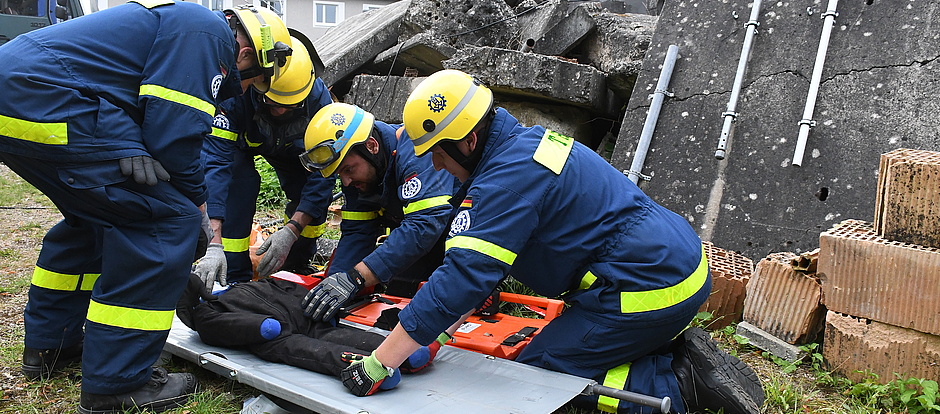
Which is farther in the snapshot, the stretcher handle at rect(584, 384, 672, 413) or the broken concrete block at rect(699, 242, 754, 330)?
the broken concrete block at rect(699, 242, 754, 330)

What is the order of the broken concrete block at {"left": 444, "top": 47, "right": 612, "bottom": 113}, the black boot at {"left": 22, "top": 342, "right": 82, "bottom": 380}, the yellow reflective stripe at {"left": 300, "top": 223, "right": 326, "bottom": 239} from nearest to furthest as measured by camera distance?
1. the black boot at {"left": 22, "top": 342, "right": 82, "bottom": 380}
2. the yellow reflective stripe at {"left": 300, "top": 223, "right": 326, "bottom": 239}
3. the broken concrete block at {"left": 444, "top": 47, "right": 612, "bottom": 113}

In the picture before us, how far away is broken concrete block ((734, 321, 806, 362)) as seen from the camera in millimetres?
3021

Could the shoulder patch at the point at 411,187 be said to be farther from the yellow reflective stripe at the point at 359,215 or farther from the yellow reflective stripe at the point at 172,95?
the yellow reflective stripe at the point at 172,95

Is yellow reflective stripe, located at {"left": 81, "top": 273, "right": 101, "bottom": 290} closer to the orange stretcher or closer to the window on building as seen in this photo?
the orange stretcher

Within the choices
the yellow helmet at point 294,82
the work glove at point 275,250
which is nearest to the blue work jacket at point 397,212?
the work glove at point 275,250

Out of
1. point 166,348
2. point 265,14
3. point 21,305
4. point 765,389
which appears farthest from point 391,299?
point 21,305

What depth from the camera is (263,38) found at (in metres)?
2.98

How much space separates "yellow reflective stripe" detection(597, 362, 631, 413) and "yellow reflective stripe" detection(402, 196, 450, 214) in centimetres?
113

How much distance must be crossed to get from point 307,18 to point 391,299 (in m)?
19.1

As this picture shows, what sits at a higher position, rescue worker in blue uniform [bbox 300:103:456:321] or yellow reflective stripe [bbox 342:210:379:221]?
rescue worker in blue uniform [bbox 300:103:456:321]

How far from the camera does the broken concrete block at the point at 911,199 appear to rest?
8.75 feet

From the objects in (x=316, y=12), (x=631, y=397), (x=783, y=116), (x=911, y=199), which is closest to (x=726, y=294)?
(x=911, y=199)

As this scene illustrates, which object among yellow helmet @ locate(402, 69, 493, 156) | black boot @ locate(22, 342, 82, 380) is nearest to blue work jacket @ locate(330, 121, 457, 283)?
yellow helmet @ locate(402, 69, 493, 156)

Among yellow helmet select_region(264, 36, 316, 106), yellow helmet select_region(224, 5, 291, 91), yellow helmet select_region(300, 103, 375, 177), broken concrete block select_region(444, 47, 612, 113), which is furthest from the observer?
broken concrete block select_region(444, 47, 612, 113)
